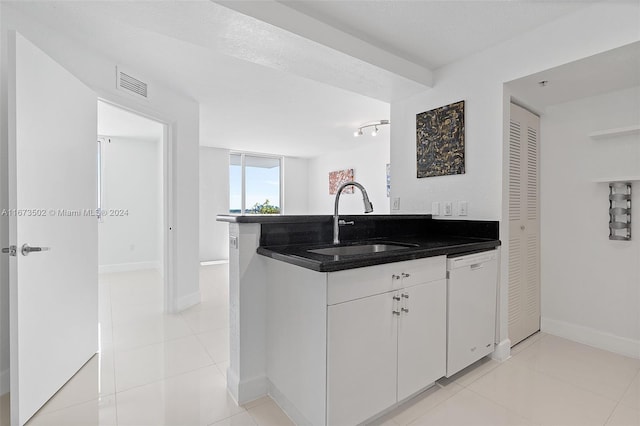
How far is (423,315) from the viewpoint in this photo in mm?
1690

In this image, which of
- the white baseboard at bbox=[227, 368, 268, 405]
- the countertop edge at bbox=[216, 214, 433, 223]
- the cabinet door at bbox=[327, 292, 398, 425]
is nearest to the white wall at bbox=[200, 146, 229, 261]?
the countertop edge at bbox=[216, 214, 433, 223]

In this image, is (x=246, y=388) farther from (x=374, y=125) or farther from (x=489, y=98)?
(x=374, y=125)

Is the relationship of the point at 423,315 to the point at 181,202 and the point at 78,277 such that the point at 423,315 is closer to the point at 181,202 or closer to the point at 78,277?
the point at 78,277

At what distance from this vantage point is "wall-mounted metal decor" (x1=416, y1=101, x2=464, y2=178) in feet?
8.07

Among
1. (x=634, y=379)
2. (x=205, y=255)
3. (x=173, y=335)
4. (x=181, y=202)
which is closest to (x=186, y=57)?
(x=181, y=202)

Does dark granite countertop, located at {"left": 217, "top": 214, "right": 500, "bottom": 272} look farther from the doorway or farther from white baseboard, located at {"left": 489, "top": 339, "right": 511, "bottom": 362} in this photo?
the doorway

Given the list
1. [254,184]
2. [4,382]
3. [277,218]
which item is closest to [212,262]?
[254,184]

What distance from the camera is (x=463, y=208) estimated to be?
8.07 ft

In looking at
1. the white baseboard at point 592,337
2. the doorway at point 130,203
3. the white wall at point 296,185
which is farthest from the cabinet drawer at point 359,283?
the white wall at point 296,185

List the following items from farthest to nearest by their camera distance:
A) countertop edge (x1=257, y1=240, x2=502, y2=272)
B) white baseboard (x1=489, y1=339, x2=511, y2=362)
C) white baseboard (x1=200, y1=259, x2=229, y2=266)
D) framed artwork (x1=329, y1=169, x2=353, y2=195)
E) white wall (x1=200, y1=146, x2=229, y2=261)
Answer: framed artwork (x1=329, y1=169, x2=353, y2=195) → white wall (x1=200, y1=146, x2=229, y2=261) → white baseboard (x1=200, y1=259, x2=229, y2=266) → white baseboard (x1=489, y1=339, x2=511, y2=362) → countertop edge (x1=257, y1=240, x2=502, y2=272)

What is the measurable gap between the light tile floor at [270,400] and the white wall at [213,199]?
12.7 ft

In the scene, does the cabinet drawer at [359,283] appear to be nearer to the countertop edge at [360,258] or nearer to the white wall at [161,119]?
the countertop edge at [360,258]

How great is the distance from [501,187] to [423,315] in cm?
122

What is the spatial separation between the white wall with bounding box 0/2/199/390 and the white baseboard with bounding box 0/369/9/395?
0.08 ft
